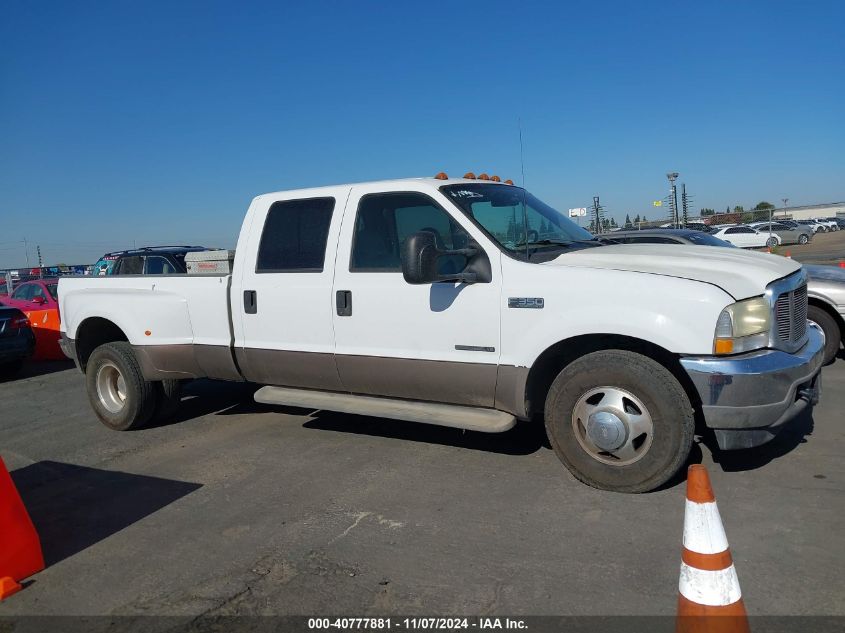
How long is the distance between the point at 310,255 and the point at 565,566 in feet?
9.99

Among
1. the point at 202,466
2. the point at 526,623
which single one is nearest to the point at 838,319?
the point at 526,623

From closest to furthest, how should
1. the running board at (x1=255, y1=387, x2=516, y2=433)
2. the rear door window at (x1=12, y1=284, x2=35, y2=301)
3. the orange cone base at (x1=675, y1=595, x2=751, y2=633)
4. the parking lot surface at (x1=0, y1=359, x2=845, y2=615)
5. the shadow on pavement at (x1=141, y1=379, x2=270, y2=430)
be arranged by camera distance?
1. the orange cone base at (x1=675, y1=595, x2=751, y2=633)
2. the parking lot surface at (x1=0, y1=359, x2=845, y2=615)
3. the running board at (x1=255, y1=387, x2=516, y2=433)
4. the shadow on pavement at (x1=141, y1=379, x2=270, y2=430)
5. the rear door window at (x1=12, y1=284, x2=35, y2=301)

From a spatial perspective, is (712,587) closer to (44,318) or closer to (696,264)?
(696,264)

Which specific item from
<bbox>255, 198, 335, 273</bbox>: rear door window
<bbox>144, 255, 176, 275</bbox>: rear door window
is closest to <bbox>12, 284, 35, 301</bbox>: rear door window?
<bbox>144, 255, 176, 275</bbox>: rear door window

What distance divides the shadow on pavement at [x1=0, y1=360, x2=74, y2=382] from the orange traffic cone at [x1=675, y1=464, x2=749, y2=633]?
10.8m

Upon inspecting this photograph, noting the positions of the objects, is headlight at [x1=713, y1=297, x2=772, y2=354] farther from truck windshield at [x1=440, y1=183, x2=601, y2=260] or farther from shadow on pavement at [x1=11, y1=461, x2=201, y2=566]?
shadow on pavement at [x1=11, y1=461, x2=201, y2=566]

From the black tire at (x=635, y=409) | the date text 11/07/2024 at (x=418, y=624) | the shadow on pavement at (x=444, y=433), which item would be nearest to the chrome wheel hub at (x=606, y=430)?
the black tire at (x=635, y=409)

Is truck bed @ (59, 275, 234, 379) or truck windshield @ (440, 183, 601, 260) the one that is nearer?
truck windshield @ (440, 183, 601, 260)

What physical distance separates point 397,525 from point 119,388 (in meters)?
3.87

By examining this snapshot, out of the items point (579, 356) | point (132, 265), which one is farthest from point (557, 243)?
point (132, 265)

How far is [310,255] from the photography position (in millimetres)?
5324

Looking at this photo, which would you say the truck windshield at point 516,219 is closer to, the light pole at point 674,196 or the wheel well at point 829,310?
the wheel well at point 829,310

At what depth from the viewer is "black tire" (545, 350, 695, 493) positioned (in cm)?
396

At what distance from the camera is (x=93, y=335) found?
6.79 metres
